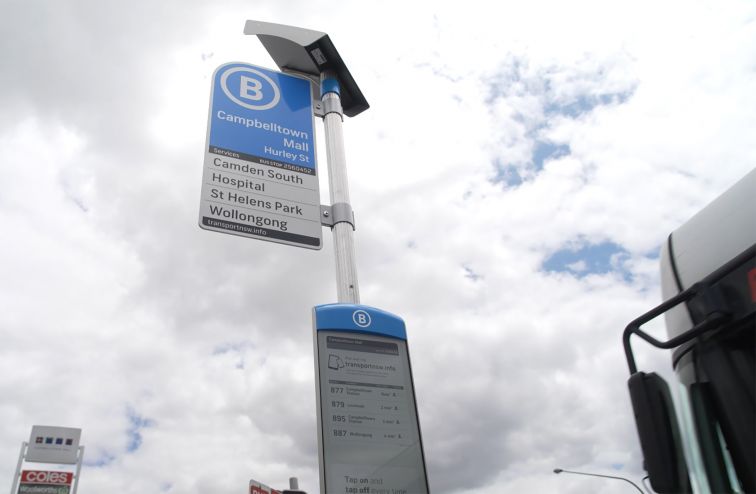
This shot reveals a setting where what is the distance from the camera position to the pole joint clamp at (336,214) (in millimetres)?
4988

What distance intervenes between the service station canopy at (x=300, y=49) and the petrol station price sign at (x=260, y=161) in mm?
213

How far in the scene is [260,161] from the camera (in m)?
4.99

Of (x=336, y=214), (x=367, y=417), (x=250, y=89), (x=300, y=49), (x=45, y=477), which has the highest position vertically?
(x=45, y=477)

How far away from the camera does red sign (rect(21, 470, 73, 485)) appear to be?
3142cm

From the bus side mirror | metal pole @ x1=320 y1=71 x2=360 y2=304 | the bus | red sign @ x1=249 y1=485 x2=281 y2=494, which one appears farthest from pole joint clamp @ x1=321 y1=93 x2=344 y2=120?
red sign @ x1=249 y1=485 x2=281 y2=494

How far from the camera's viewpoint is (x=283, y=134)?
5305 millimetres

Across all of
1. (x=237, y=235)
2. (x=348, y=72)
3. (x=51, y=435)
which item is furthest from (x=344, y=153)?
(x=51, y=435)

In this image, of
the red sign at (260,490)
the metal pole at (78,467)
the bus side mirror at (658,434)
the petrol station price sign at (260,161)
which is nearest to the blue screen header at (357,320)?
the petrol station price sign at (260,161)

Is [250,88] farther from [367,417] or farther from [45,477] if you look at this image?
[45,477]

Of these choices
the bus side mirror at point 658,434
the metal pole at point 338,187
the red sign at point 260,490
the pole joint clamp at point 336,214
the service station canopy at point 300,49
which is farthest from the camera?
the red sign at point 260,490

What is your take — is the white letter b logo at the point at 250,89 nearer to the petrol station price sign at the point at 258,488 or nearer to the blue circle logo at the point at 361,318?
the blue circle logo at the point at 361,318

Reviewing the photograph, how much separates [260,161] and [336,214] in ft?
2.52

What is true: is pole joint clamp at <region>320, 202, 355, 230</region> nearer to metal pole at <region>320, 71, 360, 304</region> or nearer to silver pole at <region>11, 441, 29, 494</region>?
metal pole at <region>320, 71, 360, 304</region>

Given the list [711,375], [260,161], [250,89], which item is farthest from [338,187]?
[711,375]
